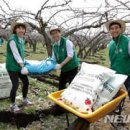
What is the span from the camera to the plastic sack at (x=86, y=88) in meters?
3.79

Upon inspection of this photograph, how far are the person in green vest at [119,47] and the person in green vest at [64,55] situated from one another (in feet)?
2.40

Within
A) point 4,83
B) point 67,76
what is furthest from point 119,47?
point 4,83

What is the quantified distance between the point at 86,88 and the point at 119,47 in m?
1.08

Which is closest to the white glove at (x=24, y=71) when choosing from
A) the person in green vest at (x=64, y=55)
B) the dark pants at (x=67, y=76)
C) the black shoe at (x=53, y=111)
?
the person in green vest at (x=64, y=55)

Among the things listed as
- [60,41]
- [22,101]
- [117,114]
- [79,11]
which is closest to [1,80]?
[22,101]

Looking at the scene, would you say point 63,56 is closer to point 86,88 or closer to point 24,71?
point 24,71

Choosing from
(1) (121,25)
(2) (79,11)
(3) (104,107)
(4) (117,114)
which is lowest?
(4) (117,114)

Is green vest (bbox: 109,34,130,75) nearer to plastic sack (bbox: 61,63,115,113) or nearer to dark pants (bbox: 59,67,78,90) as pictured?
plastic sack (bbox: 61,63,115,113)

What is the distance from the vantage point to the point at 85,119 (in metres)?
3.71

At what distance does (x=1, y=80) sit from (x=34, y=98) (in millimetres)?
832

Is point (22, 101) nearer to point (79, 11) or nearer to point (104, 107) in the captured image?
point (104, 107)

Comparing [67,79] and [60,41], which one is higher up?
[60,41]

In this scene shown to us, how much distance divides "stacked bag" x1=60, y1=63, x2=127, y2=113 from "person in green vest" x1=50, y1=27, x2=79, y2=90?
0.97 metres

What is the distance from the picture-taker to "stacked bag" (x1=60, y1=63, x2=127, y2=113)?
381cm
